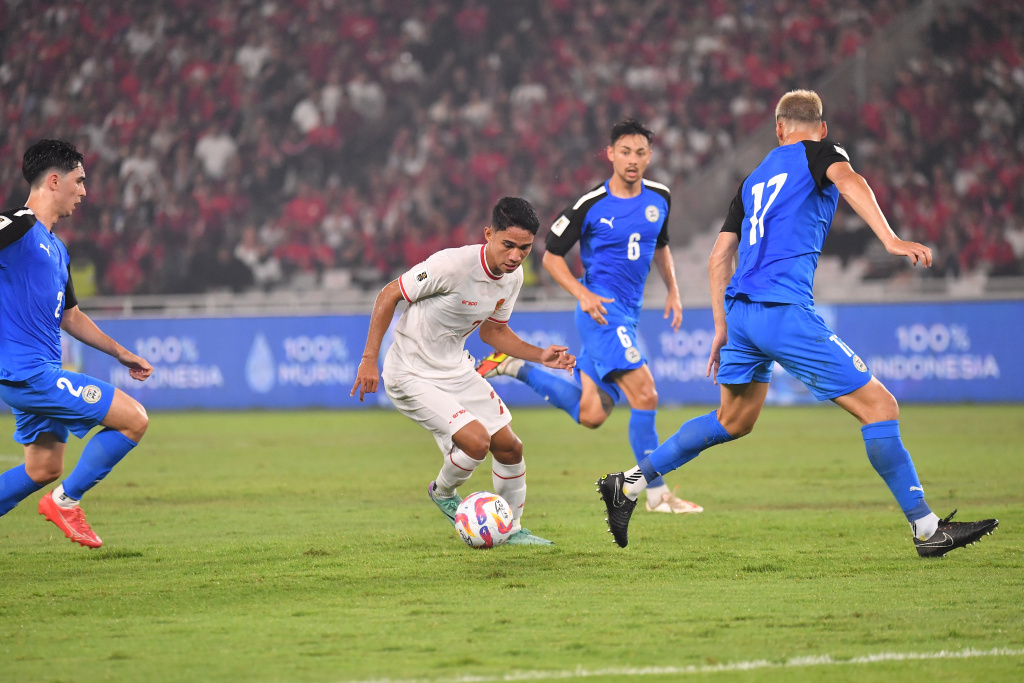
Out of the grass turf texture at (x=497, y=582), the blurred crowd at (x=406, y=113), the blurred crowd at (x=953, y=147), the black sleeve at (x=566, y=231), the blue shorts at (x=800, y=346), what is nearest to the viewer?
the grass turf texture at (x=497, y=582)

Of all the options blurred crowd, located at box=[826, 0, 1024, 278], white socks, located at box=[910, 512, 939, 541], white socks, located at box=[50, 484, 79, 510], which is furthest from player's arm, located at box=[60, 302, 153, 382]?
blurred crowd, located at box=[826, 0, 1024, 278]

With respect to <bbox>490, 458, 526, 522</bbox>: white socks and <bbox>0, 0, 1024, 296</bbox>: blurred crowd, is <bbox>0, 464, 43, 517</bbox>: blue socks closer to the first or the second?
<bbox>490, 458, 526, 522</bbox>: white socks

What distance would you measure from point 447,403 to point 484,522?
2.13 feet

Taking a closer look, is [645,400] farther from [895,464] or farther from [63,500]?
[63,500]

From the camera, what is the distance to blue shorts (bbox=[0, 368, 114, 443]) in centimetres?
532

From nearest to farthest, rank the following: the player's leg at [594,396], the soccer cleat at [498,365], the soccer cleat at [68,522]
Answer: the soccer cleat at [68,522] < the player's leg at [594,396] < the soccer cleat at [498,365]

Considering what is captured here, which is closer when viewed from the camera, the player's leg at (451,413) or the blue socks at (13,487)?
the blue socks at (13,487)

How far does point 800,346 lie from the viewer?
512 centimetres

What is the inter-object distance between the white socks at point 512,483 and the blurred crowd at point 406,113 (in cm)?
1345

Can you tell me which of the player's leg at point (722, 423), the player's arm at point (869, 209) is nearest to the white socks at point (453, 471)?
the player's leg at point (722, 423)

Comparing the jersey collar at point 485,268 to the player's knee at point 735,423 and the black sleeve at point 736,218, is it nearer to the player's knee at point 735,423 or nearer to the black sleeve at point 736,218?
the black sleeve at point 736,218

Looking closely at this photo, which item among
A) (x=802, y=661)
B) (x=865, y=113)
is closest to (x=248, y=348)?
(x=865, y=113)

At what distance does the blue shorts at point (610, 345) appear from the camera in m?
7.43

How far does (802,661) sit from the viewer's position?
139 inches
